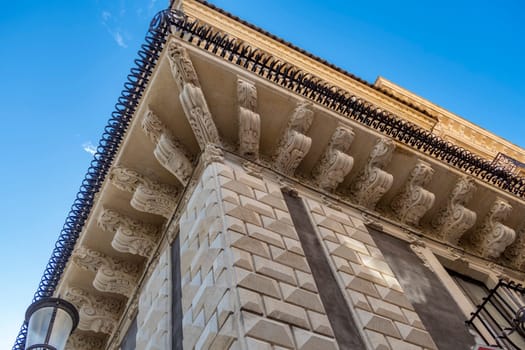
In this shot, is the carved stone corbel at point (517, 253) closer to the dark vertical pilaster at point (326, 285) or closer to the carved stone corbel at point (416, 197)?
the carved stone corbel at point (416, 197)

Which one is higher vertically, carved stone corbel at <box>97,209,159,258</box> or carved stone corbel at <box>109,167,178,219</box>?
carved stone corbel at <box>109,167,178,219</box>

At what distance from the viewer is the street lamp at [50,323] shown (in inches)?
227

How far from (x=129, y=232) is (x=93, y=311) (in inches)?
75.5

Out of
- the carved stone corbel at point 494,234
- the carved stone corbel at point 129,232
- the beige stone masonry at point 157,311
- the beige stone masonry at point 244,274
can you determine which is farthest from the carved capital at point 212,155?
the carved stone corbel at point 494,234

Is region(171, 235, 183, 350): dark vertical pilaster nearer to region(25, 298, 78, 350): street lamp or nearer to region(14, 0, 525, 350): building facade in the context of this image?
region(14, 0, 525, 350): building facade

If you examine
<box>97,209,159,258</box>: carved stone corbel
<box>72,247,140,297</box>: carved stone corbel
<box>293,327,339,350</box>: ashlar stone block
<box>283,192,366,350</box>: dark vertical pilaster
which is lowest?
<box>72,247,140,297</box>: carved stone corbel

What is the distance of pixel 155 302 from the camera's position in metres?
7.62

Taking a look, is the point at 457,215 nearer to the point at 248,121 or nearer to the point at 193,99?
the point at 248,121

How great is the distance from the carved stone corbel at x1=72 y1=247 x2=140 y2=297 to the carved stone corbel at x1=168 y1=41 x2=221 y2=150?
3198 mm

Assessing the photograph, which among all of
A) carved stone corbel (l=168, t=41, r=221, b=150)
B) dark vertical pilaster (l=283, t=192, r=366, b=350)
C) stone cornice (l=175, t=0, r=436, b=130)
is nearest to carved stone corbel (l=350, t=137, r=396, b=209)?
dark vertical pilaster (l=283, t=192, r=366, b=350)

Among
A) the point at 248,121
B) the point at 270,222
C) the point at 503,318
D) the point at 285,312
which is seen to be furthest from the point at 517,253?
the point at 285,312

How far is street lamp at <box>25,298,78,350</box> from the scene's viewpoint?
5777 millimetres

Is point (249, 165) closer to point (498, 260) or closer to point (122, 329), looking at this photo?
point (122, 329)

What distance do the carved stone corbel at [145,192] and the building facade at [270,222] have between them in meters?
0.02
